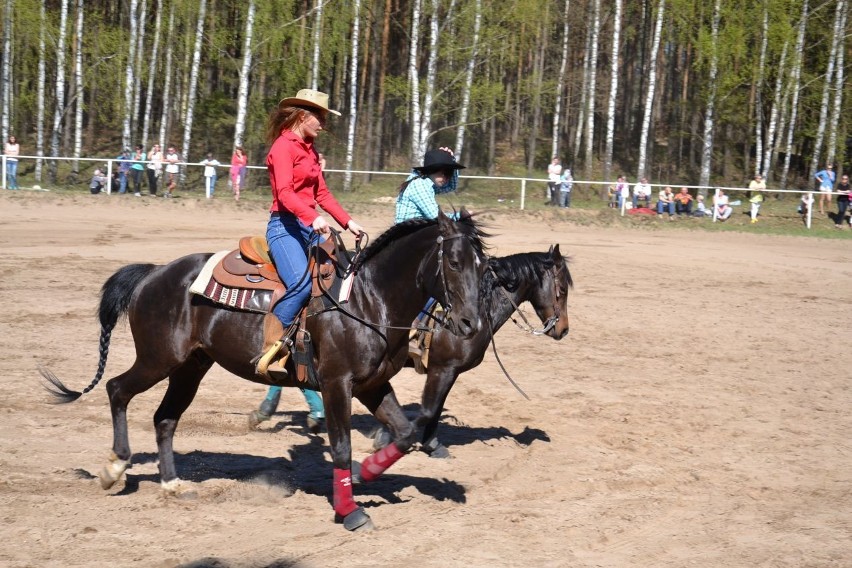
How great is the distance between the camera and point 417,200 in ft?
27.7

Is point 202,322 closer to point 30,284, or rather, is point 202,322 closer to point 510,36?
point 30,284

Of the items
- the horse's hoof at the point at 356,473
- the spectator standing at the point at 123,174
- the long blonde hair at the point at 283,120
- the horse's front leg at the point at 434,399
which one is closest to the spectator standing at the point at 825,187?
the spectator standing at the point at 123,174

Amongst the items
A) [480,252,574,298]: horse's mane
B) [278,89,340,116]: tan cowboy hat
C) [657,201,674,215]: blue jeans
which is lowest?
[480,252,574,298]: horse's mane

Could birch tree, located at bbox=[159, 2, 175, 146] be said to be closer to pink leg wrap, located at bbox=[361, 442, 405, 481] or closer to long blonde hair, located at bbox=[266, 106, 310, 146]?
long blonde hair, located at bbox=[266, 106, 310, 146]

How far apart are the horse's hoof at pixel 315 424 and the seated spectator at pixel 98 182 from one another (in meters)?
20.0

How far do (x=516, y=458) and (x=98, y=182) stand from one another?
2193 centimetres

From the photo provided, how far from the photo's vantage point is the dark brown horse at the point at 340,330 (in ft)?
21.0

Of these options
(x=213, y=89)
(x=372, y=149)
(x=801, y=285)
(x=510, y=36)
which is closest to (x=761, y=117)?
(x=510, y=36)

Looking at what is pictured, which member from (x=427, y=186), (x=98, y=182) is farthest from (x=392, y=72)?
(x=427, y=186)

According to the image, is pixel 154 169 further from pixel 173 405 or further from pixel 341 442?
pixel 341 442

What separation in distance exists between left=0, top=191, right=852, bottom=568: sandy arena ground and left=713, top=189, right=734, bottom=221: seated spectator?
1370 centimetres

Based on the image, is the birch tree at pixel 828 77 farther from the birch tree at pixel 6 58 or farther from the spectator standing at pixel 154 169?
the birch tree at pixel 6 58

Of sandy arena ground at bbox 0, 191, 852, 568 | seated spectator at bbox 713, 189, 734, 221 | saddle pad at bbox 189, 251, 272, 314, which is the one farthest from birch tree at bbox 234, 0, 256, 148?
saddle pad at bbox 189, 251, 272, 314

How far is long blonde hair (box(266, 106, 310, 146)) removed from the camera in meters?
6.79
